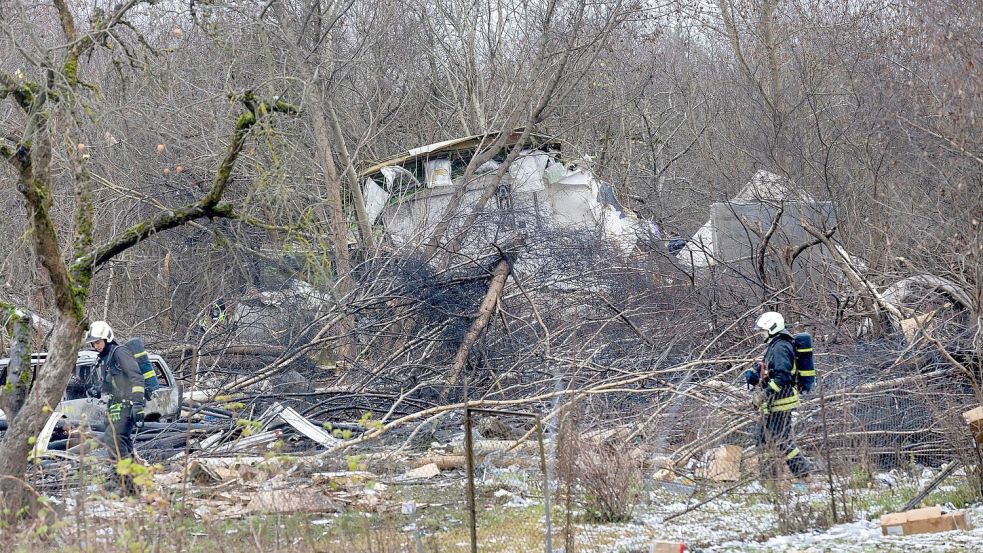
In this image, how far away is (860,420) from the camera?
906cm

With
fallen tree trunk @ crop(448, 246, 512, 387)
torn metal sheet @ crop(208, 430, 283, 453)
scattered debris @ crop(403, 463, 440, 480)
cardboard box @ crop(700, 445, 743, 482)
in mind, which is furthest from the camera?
fallen tree trunk @ crop(448, 246, 512, 387)

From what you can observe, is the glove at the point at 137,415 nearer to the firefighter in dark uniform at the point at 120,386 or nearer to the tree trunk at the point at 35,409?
the firefighter in dark uniform at the point at 120,386

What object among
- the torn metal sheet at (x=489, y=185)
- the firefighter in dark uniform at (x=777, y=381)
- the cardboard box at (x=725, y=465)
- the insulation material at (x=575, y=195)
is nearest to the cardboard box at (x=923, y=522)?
the firefighter in dark uniform at (x=777, y=381)

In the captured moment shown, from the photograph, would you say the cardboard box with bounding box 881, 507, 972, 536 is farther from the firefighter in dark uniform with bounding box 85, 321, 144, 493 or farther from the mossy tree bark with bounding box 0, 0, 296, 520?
the firefighter in dark uniform with bounding box 85, 321, 144, 493

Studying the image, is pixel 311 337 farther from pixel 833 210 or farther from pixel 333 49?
pixel 833 210


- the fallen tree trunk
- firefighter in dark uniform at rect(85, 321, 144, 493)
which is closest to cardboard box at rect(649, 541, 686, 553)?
firefighter in dark uniform at rect(85, 321, 144, 493)

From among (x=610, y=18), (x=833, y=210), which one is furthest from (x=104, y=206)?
(x=833, y=210)

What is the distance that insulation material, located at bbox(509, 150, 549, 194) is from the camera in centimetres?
1820

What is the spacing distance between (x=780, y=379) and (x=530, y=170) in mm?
10366

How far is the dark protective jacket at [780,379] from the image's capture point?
866 cm

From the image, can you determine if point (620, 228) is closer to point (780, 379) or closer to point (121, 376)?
point (780, 379)

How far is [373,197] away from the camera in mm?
17656

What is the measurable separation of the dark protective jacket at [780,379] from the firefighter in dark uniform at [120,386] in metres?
5.45

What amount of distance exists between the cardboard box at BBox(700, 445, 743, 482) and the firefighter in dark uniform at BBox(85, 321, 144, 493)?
16.3 ft
